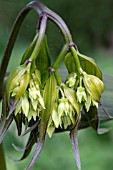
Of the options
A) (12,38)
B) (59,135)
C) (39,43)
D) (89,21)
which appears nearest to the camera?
(39,43)

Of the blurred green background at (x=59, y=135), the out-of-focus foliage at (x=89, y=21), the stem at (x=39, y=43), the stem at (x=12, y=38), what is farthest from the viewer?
the out-of-focus foliage at (x=89, y=21)

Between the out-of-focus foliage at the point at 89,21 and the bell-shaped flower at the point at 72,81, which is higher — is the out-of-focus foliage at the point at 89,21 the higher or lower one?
the higher one

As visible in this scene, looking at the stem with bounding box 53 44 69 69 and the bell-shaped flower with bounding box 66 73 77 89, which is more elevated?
the stem with bounding box 53 44 69 69

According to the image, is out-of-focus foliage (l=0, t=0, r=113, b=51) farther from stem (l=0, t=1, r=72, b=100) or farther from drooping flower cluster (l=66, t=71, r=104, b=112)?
drooping flower cluster (l=66, t=71, r=104, b=112)

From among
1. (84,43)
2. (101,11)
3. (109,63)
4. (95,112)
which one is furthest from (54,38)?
(101,11)

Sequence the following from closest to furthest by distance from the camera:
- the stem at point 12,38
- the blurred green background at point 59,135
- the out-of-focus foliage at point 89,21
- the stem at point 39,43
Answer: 1. the stem at point 39,43
2. the stem at point 12,38
3. the blurred green background at point 59,135
4. the out-of-focus foliage at point 89,21

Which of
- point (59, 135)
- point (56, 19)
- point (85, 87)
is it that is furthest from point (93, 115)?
point (59, 135)

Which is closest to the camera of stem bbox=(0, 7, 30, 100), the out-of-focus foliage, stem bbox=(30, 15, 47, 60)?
stem bbox=(30, 15, 47, 60)

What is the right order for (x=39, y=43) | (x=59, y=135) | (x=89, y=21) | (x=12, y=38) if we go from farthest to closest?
(x=89, y=21)
(x=59, y=135)
(x=12, y=38)
(x=39, y=43)

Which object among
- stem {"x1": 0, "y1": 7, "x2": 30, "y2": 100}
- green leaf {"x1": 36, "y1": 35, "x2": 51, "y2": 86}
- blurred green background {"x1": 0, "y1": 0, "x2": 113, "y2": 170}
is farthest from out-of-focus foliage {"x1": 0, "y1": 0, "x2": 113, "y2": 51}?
green leaf {"x1": 36, "y1": 35, "x2": 51, "y2": 86}

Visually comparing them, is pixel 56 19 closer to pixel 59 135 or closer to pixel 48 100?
pixel 48 100

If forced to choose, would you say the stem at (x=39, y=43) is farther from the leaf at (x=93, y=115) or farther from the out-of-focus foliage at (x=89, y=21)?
the out-of-focus foliage at (x=89, y=21)

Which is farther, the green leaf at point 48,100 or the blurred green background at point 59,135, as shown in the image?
the blurred green background at point 59,135

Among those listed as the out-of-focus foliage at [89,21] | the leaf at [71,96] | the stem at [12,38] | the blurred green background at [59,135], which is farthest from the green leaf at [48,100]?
the out-of-focus foliage at [89,21]
